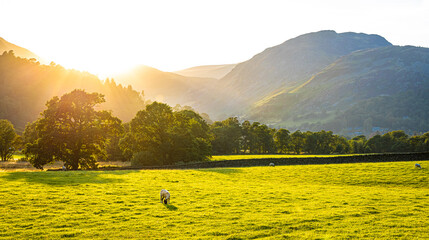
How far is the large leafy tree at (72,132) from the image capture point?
48.6m

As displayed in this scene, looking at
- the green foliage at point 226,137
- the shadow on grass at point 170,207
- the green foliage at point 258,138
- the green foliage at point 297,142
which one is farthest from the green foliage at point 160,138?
the green foliage at point 297,142

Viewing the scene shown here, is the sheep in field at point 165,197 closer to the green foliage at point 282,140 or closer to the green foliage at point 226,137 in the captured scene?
the green foliage at point 226,137

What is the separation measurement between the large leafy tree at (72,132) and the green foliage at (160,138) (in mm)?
12479

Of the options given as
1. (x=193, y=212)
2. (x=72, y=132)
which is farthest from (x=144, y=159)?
(x=193, y=212)

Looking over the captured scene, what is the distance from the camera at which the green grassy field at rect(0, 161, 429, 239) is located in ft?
49.9

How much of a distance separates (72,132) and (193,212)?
40.0 metres

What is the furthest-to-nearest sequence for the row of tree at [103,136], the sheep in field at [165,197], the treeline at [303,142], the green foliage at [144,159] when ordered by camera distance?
the treeline at [303,142], the green foliage at [144,159], the row of tree at [103,136], the sheep in field at [165,197]

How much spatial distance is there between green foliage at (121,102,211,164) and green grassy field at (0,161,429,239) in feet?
119

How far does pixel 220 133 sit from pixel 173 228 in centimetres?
10188

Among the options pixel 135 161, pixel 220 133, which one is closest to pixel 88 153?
pixel 135 161

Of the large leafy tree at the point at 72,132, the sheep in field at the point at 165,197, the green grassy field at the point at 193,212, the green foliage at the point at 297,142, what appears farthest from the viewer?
the green foliage at the point at 297,142

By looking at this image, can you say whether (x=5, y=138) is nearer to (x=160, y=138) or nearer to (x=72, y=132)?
(x=72, y=132)

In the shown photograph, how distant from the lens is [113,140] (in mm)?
87062

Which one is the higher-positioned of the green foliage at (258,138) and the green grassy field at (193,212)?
the green foliage at (258,138)
